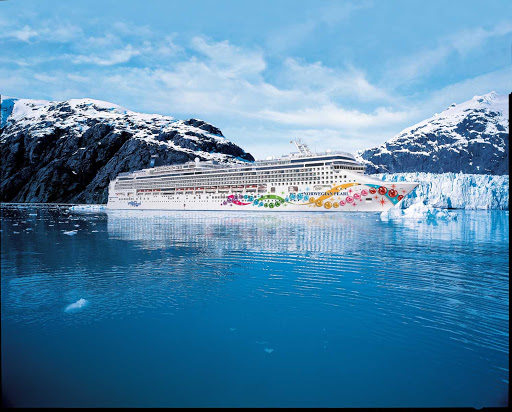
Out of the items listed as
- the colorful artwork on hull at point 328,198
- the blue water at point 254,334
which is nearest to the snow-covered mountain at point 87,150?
the colorful artwork on hull at point 328,198

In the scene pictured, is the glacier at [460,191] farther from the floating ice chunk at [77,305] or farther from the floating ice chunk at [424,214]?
the floating ice chunk at [77,305]

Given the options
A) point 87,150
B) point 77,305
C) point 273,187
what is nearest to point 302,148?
point 273,187

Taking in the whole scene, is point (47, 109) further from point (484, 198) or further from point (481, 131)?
point (481, 131)

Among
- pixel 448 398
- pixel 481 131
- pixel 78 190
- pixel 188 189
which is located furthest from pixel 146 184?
pixel 481 131

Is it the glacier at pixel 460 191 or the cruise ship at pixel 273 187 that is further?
the glacier at pixel 460 191

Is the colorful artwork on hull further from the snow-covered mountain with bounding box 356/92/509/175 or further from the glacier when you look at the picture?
the snow-covered mountain with bounding box 356/92/509/175
